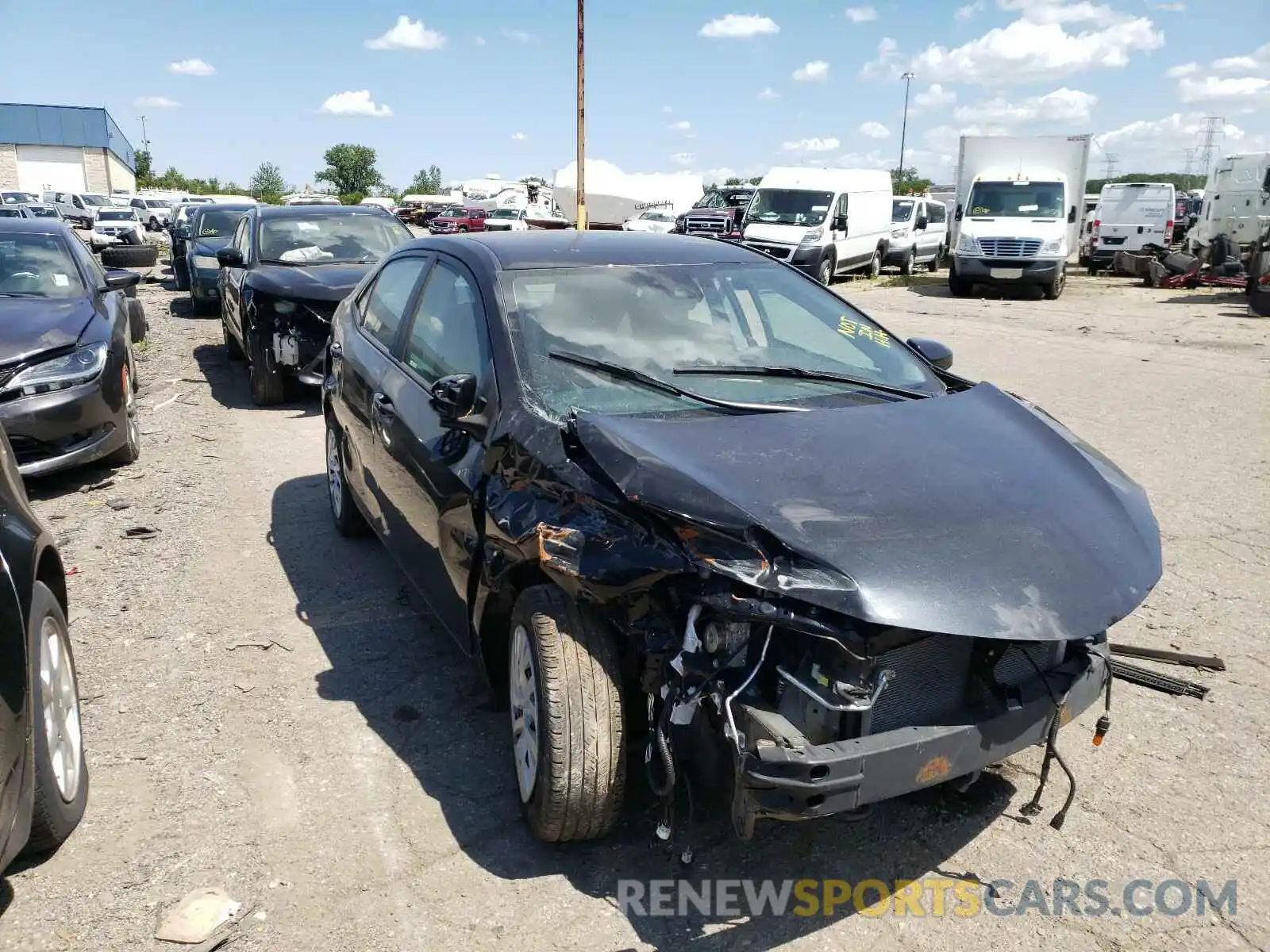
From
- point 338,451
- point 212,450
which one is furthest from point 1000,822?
point 212,450

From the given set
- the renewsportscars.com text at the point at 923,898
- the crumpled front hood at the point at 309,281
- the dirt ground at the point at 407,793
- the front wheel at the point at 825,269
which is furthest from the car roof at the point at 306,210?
the front wheel at the point at 825,269

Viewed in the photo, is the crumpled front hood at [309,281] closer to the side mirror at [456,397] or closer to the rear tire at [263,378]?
the rear tire at [263,378]

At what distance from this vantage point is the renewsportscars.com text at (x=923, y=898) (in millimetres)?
2703

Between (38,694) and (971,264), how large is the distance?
759 inches

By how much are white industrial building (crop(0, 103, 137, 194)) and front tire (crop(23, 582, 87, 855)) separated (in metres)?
82.7

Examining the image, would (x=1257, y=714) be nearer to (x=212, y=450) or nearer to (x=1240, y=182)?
(x=212, y=450)

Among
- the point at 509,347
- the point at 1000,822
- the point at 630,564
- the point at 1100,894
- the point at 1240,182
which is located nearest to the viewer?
the point at 630,564

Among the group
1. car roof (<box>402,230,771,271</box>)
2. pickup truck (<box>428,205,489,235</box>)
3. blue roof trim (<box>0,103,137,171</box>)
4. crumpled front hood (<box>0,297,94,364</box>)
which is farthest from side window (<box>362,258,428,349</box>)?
blue roof trim (<box>0,103,137,171</box>)

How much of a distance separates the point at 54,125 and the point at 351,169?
36.5m

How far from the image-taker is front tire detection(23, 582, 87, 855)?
268 cm

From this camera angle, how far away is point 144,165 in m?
115

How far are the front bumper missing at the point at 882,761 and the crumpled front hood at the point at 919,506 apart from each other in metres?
0.31

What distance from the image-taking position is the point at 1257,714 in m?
3.67

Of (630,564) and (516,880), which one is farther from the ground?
(630,564)
